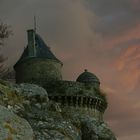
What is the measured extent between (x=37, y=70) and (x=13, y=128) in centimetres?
4228

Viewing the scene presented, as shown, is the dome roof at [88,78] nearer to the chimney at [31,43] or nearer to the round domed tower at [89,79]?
the round domed tower at [89,79]

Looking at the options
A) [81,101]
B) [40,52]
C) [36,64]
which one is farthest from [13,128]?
[40,52]

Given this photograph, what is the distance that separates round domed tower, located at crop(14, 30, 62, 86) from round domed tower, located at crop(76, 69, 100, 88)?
250 cm

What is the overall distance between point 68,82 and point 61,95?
1.40 metres

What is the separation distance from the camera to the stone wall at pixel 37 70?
4784 centimetres

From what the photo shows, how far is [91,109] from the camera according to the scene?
46.1 m

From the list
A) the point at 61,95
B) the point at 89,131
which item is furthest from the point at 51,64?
the point at 89,131

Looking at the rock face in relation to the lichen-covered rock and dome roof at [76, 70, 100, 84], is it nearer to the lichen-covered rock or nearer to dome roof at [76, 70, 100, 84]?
the lichen-covered rock

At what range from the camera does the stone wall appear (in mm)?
47844

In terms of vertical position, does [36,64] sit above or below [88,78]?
above

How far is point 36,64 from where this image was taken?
160 feet

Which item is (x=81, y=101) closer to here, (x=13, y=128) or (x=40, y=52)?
(x=40, y=52)

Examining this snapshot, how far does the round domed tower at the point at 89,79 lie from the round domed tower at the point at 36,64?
8.20 ft

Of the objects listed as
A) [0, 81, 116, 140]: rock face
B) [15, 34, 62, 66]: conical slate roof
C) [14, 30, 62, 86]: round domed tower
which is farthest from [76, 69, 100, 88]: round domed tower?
[0, 81, 116, 140]: rock face
